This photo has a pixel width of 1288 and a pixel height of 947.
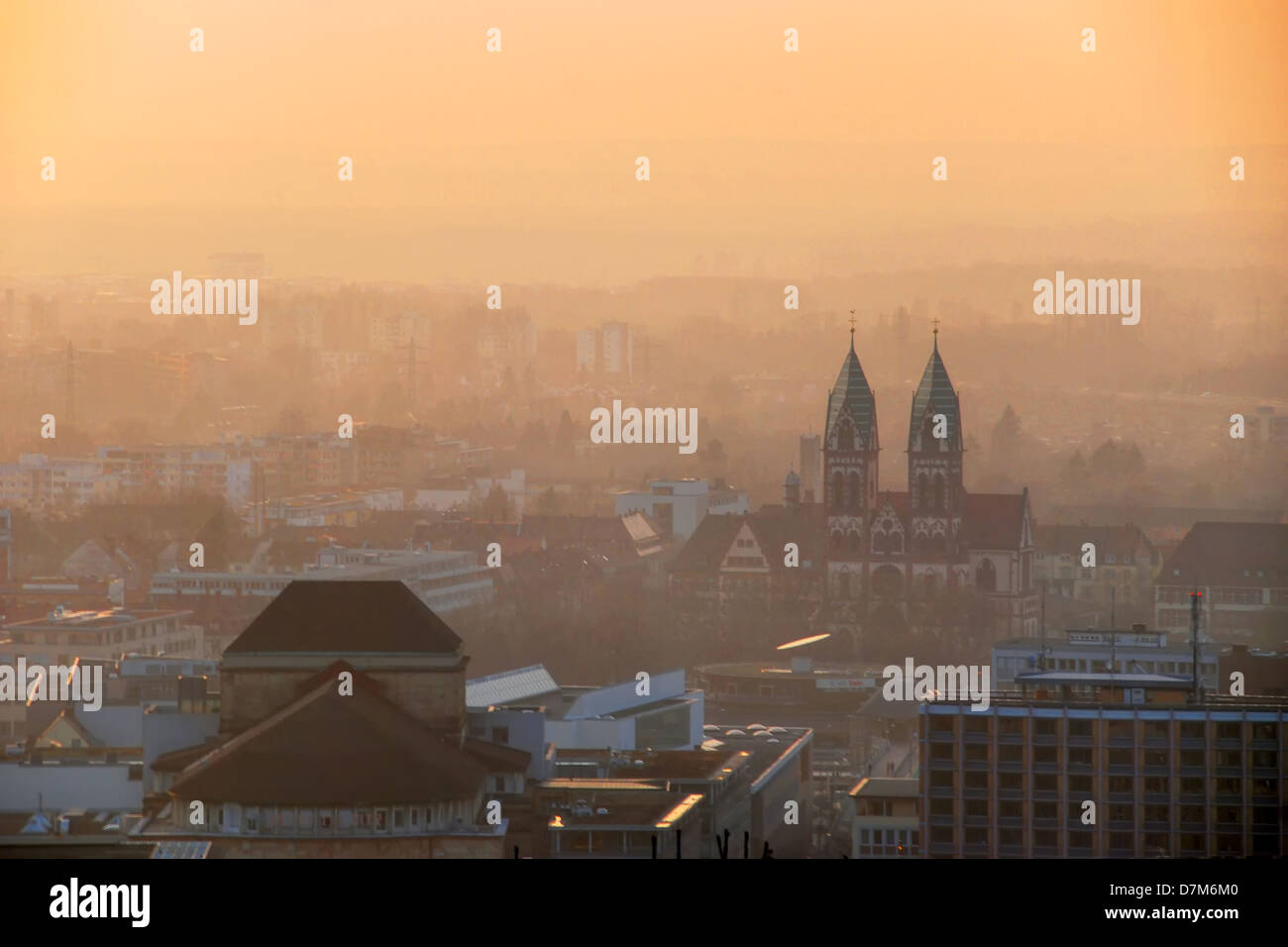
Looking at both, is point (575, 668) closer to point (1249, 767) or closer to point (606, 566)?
point (606, 566)

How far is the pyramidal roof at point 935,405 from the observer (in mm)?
40812

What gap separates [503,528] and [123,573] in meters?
6.24

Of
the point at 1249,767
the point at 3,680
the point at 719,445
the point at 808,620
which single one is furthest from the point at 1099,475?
the point at 1249,767

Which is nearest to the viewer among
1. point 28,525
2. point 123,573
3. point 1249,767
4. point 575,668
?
point 1249,767

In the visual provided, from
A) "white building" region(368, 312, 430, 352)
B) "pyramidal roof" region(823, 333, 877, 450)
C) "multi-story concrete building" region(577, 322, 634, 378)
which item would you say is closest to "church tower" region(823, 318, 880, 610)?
"pyramidal roof" region(823, 333, 877, 450)

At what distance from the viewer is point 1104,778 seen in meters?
16.4

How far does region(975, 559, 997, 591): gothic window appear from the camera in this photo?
40125 millimetres

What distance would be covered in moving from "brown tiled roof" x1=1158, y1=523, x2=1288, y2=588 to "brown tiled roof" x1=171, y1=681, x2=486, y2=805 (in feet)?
71.9

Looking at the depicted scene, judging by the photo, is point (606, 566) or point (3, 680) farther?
point (606, 566)

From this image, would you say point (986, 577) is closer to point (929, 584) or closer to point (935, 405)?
point (929, 584)

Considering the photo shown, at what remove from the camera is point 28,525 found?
138 feet

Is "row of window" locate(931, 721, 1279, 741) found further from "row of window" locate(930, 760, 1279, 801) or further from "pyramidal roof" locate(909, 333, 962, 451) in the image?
"pyramidal roof" locate(909, 333, 962, 451)

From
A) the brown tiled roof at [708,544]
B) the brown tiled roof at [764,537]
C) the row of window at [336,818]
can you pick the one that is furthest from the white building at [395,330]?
the row of window at [336,818]
